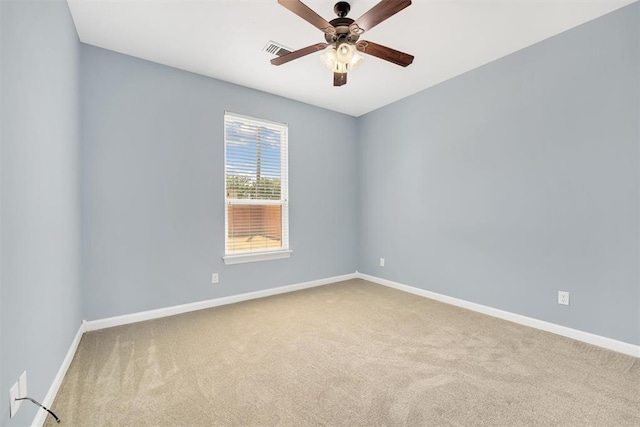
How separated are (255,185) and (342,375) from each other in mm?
2556

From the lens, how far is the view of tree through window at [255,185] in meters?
3.52

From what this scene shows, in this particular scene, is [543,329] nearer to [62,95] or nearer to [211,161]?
[211,161]

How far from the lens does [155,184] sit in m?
2.98

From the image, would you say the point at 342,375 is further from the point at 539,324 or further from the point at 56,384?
the point at 539,324

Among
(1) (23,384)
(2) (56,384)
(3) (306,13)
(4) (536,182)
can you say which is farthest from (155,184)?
(4) (536,182)

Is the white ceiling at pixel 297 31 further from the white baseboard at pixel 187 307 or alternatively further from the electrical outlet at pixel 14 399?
the white baseboard at pixel 187 307

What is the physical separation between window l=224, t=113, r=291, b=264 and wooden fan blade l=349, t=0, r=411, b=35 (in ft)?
6.78

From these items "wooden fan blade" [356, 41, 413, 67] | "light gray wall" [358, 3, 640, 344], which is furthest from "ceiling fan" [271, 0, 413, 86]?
"light gray wall" [358, 3, 640, 344]

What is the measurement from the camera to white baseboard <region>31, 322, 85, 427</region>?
1463mm

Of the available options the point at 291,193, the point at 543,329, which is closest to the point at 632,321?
the point at 543,329

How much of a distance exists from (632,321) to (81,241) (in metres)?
4.83

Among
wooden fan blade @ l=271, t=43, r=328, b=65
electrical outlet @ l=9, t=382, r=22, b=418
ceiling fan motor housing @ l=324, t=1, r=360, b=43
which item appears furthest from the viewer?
wooden fan blade @ l=271, t=43, r=328, b=65

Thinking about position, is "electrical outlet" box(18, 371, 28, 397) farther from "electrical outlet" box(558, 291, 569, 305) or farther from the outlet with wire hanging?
"electrical outlet" box(558, 291, 569, 305)

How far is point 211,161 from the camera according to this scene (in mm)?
3326
